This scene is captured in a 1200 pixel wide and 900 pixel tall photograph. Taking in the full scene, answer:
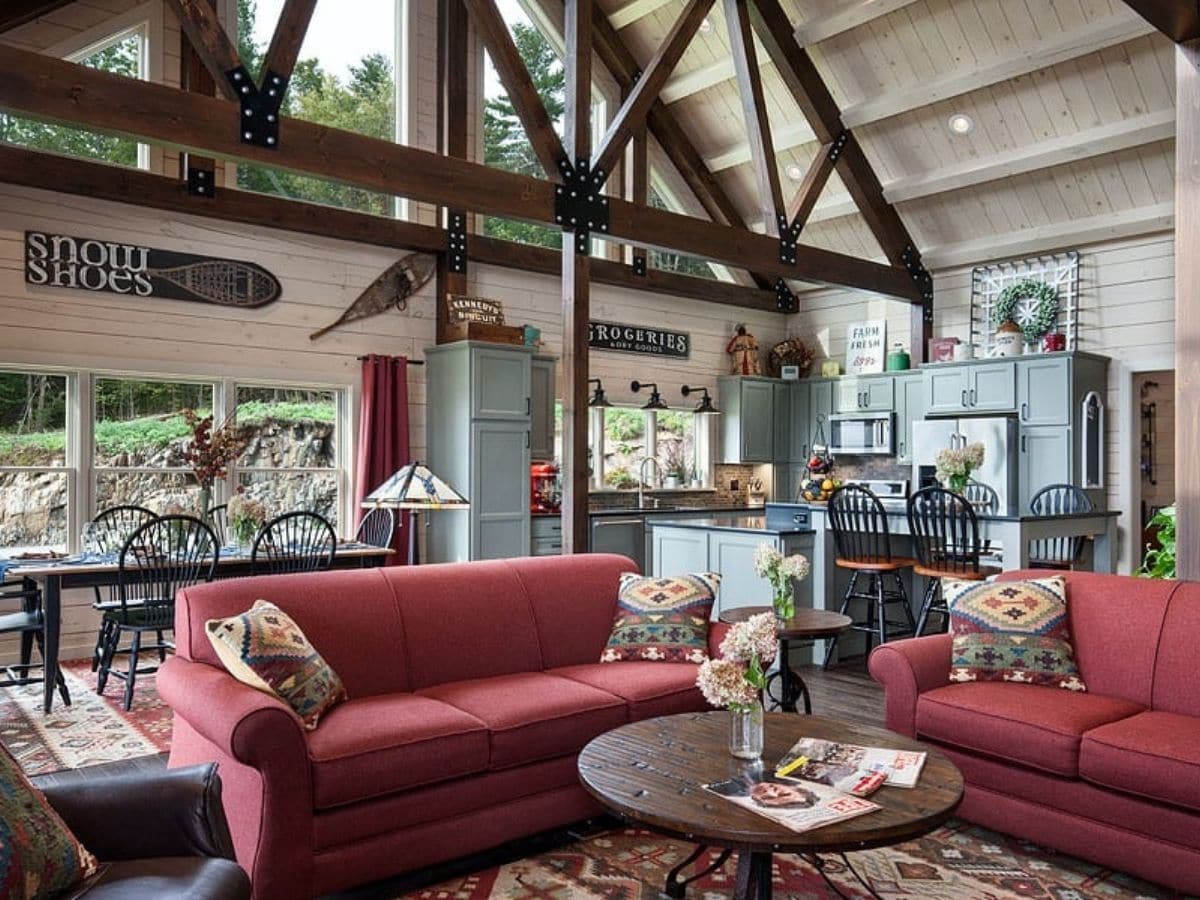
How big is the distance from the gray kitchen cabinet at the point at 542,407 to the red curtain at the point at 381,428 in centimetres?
101

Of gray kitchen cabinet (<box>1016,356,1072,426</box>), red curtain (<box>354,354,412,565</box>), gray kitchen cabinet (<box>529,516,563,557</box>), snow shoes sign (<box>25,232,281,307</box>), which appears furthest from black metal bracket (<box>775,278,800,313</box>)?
snow shoes sign (<box>25,232,281,307</box>)

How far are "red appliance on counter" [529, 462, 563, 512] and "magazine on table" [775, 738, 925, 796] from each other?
5001 millimetres

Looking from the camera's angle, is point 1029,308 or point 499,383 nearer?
point 499,383

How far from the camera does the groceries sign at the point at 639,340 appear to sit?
8.33m

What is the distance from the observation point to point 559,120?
840 cm

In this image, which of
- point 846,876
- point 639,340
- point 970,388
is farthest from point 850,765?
point 639,340

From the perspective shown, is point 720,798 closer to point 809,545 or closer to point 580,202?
point 809,545

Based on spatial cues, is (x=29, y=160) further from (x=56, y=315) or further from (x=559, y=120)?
(x=559, y=120)

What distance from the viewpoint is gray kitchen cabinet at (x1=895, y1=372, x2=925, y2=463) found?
26.9 feet

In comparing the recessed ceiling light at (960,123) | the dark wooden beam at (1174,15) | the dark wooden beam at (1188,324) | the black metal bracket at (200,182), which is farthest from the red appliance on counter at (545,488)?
the dark wooden beam at (1174,15)

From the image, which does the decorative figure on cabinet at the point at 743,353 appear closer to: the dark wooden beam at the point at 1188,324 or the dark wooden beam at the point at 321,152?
the dark wooden beam at the point at 321,152

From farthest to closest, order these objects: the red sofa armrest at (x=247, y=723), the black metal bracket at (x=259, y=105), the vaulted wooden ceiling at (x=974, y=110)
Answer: the vaulted wooden ceiling at (x=974, y=110) < the black metal bracket at (x=259, y=105) < the red sofa armrest at (x=247, y=723)

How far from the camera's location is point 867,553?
5531 millimetres

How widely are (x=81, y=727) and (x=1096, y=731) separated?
13.8 ft
